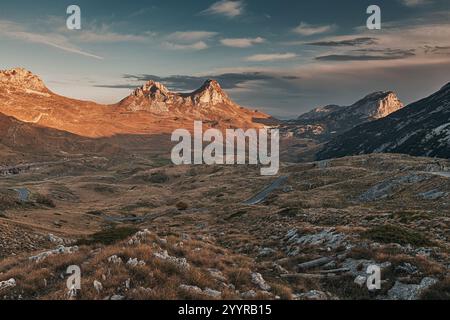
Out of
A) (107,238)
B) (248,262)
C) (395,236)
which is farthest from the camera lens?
(395,236)

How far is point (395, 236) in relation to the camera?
85.0 ft

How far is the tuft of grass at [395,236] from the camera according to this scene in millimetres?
25125

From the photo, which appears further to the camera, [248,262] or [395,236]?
[395,236]

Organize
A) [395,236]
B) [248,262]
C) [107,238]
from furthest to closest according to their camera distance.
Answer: [395,236] < [107,238] < [248,262]

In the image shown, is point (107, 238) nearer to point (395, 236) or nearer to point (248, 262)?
point (248, 262)

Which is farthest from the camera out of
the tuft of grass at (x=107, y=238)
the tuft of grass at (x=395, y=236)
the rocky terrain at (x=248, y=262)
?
the tuft of grass at (x=395, y=236)

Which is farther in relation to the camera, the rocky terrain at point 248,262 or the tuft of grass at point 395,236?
the tuft of grass at point 395,236

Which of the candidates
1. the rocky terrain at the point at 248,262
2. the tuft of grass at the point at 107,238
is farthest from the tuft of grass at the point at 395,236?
the tuft of grass at the point at 107,238

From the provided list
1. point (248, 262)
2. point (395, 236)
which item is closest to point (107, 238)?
point (248, 262)

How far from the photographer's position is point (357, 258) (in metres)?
22.5

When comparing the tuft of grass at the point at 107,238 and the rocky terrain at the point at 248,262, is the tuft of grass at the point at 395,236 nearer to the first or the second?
the rocky terrain at the point at 248,262

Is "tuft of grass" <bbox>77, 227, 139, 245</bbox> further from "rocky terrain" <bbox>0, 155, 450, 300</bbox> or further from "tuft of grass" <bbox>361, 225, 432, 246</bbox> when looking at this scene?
"tuft of grass" <bbox>361, 225, 432, 246</bbox>
